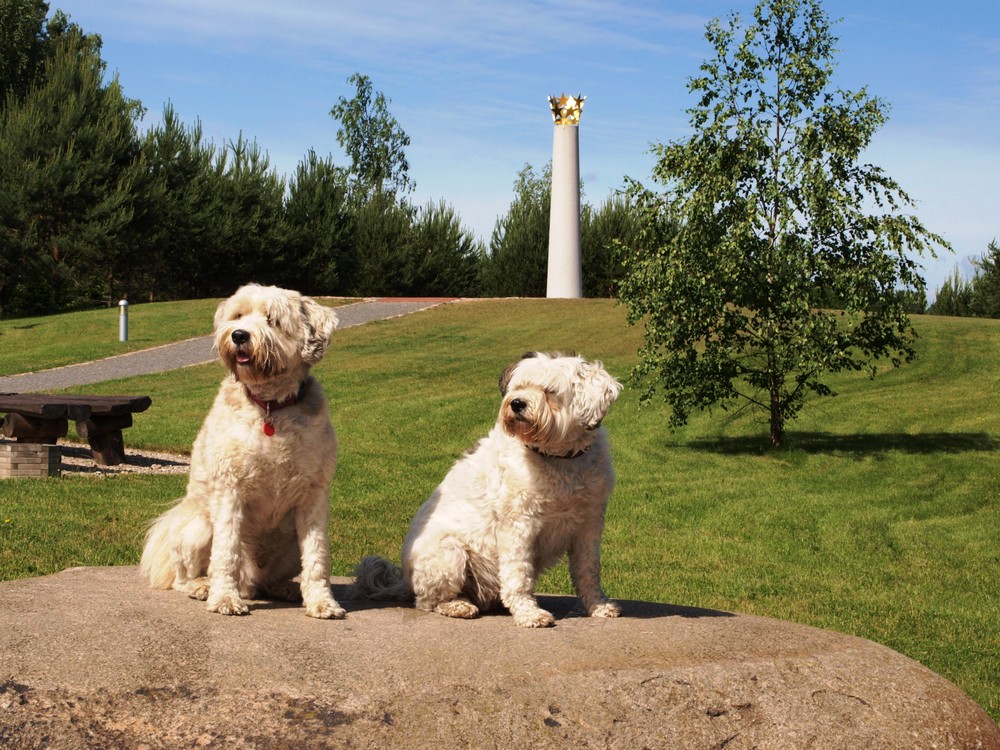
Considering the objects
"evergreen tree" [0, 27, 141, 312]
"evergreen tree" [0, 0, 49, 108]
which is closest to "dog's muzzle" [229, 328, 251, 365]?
"evergreen tree" [0, 27, 141, 312]

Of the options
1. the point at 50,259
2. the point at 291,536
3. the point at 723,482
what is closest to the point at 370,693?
the point at 291,536

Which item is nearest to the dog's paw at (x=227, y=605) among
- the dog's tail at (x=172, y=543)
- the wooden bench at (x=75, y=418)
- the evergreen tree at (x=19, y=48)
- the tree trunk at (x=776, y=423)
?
the dog's tail at (x=172, y=543)

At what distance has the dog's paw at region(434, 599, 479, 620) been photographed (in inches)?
229

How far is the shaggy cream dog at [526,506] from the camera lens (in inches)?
223

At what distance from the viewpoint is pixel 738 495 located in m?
15.6

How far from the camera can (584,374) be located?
18.9 feet

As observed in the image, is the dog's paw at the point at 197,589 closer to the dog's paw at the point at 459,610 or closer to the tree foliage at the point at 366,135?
the dog's paw at the point at 459,610

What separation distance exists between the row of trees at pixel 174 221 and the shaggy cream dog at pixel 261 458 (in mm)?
37969

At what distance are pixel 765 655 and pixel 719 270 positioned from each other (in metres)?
12.8

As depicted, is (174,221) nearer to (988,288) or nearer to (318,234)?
(318,234)

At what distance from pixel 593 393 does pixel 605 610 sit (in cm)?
124

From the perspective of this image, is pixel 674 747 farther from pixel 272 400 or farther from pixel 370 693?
pixel 272 400

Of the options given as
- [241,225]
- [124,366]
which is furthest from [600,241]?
[124,366]

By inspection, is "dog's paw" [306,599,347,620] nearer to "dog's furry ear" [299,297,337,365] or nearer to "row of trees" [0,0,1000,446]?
"dog's furry ear" [299,297,337,365]
